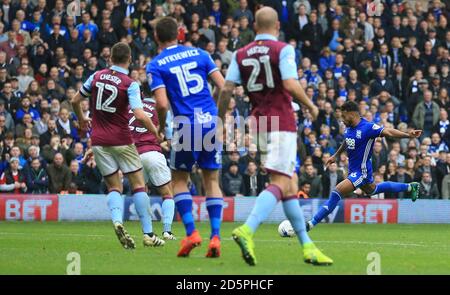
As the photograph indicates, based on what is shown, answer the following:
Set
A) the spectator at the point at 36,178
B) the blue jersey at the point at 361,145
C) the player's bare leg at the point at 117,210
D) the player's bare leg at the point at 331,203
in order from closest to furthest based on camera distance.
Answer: the player's bare leg at the point at 117,210 → the player's bare leg at the point at 331,203 → the blue jersey at the point at 361,145 → the spectator at the point at 36,178

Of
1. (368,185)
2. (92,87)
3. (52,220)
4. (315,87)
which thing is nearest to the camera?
(92,87)

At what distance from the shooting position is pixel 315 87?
98.8 ft

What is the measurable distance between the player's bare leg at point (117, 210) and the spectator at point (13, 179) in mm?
10673

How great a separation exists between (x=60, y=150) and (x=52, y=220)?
6.30 ft

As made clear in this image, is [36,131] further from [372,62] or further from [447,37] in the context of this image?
[447,37]

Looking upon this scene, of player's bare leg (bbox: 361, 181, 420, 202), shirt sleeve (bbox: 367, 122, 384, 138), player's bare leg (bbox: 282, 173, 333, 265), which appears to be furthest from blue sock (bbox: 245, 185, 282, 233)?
player's bare leg (bbox: 361, 181, 420, 202)

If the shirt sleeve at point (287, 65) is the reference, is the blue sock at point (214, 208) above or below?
below

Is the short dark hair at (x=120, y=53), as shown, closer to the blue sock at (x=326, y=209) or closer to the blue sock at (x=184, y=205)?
the blue sock at (x=184, y=205)

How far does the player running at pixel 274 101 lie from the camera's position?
39.9 feet

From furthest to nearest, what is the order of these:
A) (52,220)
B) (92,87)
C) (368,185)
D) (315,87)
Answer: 1. (315,87)
2. (52,220)
3. (368,185)
4. (92,87)

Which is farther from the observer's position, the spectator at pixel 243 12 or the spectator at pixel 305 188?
the spectator at pixel 243 12

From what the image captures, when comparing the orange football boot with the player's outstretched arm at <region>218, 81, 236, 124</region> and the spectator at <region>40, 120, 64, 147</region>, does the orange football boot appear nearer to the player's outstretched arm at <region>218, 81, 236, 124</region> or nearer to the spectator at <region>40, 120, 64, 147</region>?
the player's outstretched arm at <region>218, 81, 236, 124</region>

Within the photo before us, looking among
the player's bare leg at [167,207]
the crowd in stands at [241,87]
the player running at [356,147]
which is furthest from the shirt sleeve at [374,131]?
the crowd in stands at [241,87]

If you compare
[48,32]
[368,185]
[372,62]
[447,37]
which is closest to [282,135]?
[368,185]
